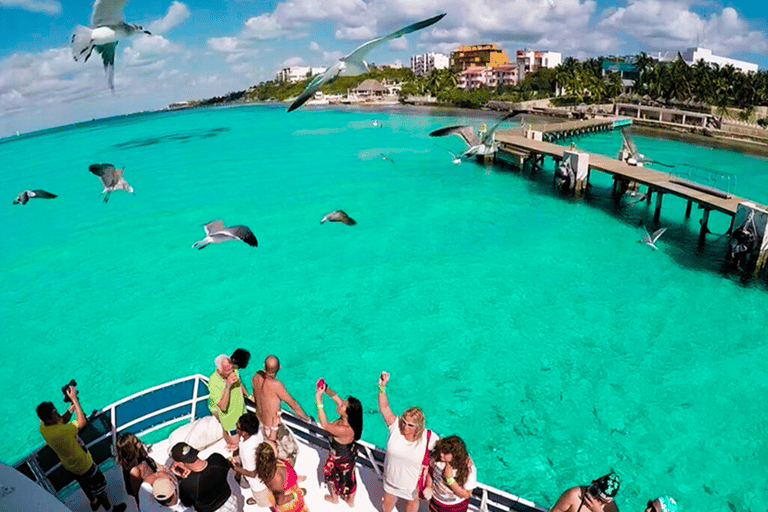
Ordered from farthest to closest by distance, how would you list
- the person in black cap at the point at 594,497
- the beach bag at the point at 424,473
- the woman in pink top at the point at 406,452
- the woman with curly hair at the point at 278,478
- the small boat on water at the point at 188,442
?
1. the small boat on water at the point at 188,442
2. the beach bag at the point at 424,473
3. the woman in pink top at the point at 406,452
4. the woman with curly hair at the point at 278,478
5. the person in black cap at the point at 594,497

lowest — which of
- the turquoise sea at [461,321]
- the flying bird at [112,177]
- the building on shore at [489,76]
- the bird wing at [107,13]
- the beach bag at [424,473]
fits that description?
the turquoise sea at [461,321]

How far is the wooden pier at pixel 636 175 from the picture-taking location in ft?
58.4

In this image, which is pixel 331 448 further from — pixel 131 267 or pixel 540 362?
pixel 131 267

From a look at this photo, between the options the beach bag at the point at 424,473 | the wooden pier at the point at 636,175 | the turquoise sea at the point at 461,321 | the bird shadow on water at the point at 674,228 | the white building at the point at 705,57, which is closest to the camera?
the beach bag at the point at 424,473

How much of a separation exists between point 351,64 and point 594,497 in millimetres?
6369

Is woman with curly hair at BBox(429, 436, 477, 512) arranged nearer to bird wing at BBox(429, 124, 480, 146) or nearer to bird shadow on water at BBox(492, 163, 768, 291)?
bird shadow on water at BBox(492, 163, 768, 291)

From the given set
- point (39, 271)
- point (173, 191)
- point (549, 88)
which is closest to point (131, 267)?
point (39, 271)

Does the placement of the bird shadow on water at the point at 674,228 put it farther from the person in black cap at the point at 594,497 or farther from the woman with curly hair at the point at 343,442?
the woman with curly hair at the point at 343,442

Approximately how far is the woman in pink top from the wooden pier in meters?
16.5

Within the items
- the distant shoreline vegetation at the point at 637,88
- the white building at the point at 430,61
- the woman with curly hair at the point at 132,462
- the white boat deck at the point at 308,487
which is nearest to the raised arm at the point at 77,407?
the white boat deck at the point at 308,487

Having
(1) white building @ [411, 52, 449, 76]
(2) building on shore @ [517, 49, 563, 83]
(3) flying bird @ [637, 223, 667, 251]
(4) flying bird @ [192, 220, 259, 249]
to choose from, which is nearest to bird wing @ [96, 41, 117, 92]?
(4) flying bird @ [192, 220, 259, 249]

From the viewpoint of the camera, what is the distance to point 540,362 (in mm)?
11398

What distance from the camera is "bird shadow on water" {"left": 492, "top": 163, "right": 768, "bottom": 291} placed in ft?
53.8

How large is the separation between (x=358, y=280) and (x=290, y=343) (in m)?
4.72
